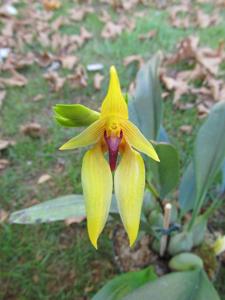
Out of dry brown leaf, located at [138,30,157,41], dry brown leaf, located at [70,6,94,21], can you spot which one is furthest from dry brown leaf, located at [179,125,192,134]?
dry brown leaf, located at [70,6,94,21]

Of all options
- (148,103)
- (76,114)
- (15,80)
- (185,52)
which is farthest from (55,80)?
(76,114)

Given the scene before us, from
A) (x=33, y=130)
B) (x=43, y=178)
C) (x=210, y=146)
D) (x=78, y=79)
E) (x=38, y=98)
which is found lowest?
(x=43, y=178)

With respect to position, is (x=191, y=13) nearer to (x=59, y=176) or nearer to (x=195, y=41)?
(x=195, y=41)

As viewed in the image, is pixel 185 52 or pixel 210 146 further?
pixel 185 52

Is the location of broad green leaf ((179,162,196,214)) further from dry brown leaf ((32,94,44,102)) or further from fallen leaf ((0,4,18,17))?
fallen leaf ((0,4,18,17))

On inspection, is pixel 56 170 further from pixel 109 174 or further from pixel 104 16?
pixel 104 16

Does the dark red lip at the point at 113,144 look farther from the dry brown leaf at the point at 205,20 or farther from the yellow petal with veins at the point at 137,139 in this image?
the dry brown leaf at the point at 205,20
